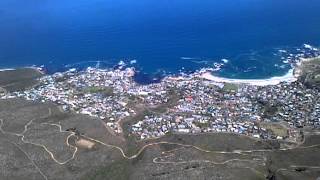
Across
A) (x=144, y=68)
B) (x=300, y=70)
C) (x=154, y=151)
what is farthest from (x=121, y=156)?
(x=300, y=70)

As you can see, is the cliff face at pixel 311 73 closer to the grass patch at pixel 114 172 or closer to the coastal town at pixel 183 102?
the coastal town at pixel 183 102

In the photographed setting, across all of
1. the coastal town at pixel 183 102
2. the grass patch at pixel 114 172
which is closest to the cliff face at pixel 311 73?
the coastal town at pixel 183 102

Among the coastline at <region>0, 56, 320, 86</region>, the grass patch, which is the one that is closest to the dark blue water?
the coastline at <region>0, 56, 320, 86</region>

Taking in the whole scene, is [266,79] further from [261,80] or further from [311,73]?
[311,73]

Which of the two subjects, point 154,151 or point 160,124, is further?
→ point 160,124

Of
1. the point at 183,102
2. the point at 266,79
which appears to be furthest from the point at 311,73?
the point at 183,102

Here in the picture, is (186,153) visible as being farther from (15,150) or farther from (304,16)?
(304,16)
